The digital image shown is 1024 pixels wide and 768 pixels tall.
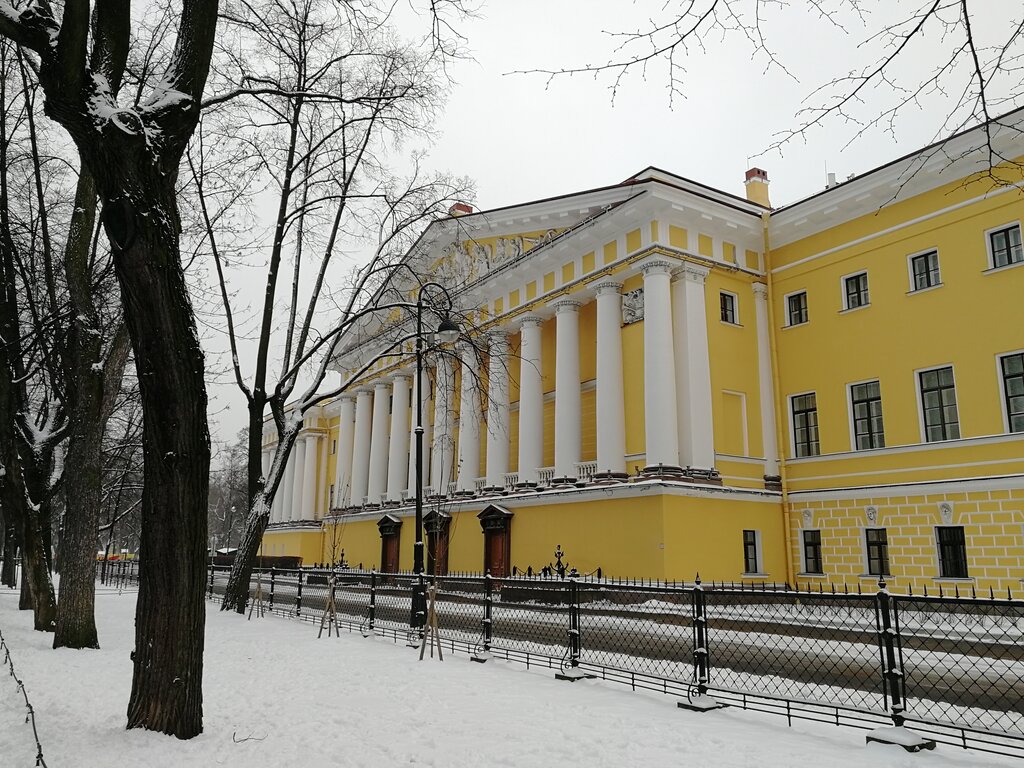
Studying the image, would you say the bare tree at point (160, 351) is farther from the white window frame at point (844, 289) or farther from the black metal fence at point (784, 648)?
the white window frame at point (844, 289)

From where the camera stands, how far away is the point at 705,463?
2303 centimetres

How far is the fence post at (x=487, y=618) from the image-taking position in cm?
1147

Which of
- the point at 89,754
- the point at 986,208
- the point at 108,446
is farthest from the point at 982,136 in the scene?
the point at 108,446

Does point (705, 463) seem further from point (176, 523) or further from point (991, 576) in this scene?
point (176, 523)

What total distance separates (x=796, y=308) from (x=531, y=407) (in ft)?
34.0

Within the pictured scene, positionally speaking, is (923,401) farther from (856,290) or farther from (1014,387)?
(856,290)

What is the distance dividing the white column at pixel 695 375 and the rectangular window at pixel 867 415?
4.60 meters

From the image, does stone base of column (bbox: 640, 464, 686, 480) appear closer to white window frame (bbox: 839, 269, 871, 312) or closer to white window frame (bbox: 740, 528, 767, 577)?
white window frame (bbox: 740, 528, 767, 577)

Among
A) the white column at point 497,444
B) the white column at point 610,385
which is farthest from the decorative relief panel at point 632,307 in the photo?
the white column at point 497,444

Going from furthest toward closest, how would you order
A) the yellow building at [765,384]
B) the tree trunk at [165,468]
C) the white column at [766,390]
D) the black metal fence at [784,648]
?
the white column at [766,390]
the yellow building at [765,384]
the black metal fence at [784,648]
the tree trunk at [165,468]

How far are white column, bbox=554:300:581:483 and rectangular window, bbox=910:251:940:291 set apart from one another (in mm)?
11214

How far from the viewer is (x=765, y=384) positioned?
25.9 m

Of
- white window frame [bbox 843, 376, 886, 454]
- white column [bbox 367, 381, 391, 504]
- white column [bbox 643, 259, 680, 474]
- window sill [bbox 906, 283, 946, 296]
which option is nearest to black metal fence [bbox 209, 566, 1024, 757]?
white column [bbox 643, 259, 680, 474]

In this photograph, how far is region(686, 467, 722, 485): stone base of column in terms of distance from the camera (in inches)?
890
